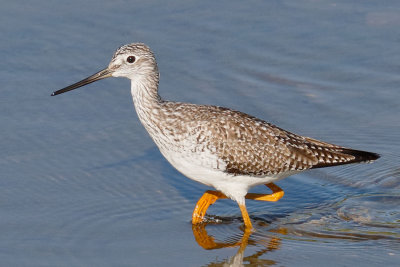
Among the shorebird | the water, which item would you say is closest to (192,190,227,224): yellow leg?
the shorebird

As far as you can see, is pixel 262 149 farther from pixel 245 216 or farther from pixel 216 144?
pixel 245 216

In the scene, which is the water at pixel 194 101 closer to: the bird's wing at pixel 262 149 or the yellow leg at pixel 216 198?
the yellow leg at pixel 216 198

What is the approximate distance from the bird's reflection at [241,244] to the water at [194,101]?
0.08 feet

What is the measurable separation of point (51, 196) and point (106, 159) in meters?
1.37

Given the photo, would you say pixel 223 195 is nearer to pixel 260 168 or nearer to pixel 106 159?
pixel 260 168

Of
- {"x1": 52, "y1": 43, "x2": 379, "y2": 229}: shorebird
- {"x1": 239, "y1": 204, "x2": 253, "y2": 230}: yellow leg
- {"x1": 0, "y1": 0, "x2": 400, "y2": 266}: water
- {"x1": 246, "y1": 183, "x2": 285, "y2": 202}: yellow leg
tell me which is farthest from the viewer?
{"x1": 246, "y1": 183, "x2": 285, "y2": 202}: yellow leg

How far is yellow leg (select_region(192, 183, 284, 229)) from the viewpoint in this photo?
446 inches

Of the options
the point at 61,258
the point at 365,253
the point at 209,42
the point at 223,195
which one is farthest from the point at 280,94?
the point at 61,258

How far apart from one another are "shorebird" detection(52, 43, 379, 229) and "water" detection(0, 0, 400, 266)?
60 cm

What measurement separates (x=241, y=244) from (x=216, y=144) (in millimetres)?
1356

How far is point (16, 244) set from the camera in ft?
33.8

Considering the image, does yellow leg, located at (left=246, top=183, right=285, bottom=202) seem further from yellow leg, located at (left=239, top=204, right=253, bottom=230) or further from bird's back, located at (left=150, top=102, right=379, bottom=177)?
yellow leg, located at (left=239, top=204, right=253, bottom=230)

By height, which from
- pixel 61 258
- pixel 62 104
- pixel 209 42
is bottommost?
pixel 61 258

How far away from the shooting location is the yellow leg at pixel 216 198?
446 inches
